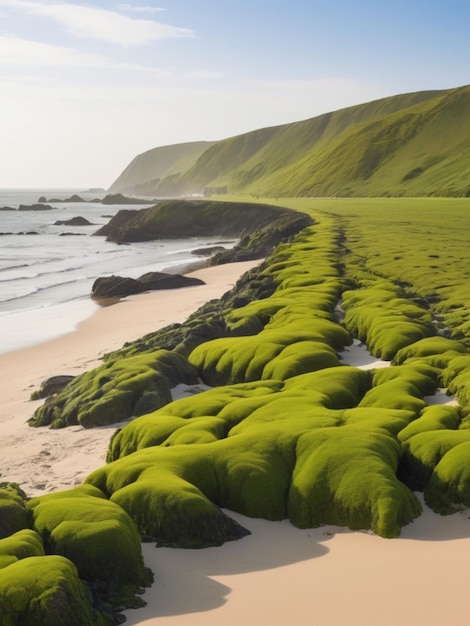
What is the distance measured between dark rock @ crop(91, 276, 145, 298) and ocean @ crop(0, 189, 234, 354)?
3.83 ft

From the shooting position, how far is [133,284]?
6269 cm

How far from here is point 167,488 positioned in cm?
1434

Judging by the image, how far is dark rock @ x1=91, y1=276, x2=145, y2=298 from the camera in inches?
2393

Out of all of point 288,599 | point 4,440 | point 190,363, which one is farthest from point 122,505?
point 190,363

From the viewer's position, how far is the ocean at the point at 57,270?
1885 inches

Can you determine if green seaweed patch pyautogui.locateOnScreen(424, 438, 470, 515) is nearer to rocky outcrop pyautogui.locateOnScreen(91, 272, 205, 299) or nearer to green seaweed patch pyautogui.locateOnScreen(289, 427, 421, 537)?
green seaweed patch pyautogui.locateOnScreen(289, 427, 421, 537)

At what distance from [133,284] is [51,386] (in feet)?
106

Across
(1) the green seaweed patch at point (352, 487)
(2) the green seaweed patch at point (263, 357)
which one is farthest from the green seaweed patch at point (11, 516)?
(2) the green seaweed patch at point (263, 357)

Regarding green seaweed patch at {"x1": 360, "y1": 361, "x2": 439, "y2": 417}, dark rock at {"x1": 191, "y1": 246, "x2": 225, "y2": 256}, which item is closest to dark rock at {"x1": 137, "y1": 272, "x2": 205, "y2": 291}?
dark rock at {"x1": 191, "y1": 246, "x2": 225, "y2": 256}

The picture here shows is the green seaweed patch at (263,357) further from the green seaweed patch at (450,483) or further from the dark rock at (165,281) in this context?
the dark rock at (165,281)

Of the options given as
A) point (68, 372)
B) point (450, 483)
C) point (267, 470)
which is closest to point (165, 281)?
point (68, 372)

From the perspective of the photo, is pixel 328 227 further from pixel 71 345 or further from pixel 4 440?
pixel 4 440

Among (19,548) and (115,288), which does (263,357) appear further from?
(115,288)

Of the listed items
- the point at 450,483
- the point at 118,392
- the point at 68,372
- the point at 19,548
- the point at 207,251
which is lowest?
the point at 68,372
